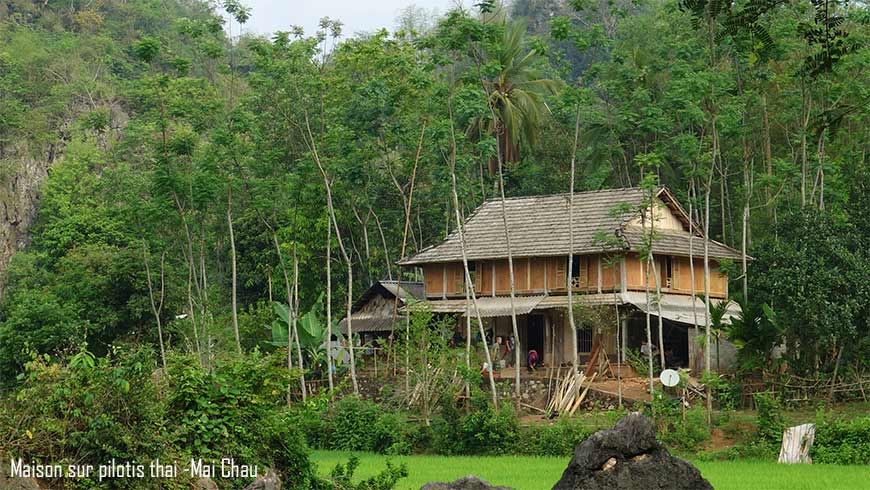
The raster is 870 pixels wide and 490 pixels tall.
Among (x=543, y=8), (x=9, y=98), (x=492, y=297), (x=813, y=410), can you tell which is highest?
(x=543, y=8)

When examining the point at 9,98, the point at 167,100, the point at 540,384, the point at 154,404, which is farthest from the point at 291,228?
the point at 9,98

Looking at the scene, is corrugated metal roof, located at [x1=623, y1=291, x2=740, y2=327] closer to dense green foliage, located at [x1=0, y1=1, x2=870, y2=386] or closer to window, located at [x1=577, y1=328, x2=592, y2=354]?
dense green foliage, located at [x1=0, y1=1, x2=870, y2=386]

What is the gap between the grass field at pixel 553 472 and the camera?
1869 centimetres

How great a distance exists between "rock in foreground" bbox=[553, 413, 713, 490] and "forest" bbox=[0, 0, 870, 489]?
268 cm

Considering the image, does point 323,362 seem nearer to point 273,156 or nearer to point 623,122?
point 273,156

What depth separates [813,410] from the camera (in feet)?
81.9

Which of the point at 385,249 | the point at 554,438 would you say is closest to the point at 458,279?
the point at 385,249

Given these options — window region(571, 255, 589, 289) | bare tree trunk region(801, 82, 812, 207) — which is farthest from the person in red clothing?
bare tree trunk region(801, 82, 812, 207)

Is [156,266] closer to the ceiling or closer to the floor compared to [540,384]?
closer to the ceiling

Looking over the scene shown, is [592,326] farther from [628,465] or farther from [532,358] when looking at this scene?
[628,465]

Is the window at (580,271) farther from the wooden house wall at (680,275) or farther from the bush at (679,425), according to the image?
the bush at (679,425)

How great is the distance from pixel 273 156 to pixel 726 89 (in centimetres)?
1208

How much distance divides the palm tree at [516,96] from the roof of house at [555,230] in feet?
14.6

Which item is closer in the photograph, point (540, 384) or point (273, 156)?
point (540, 384)
